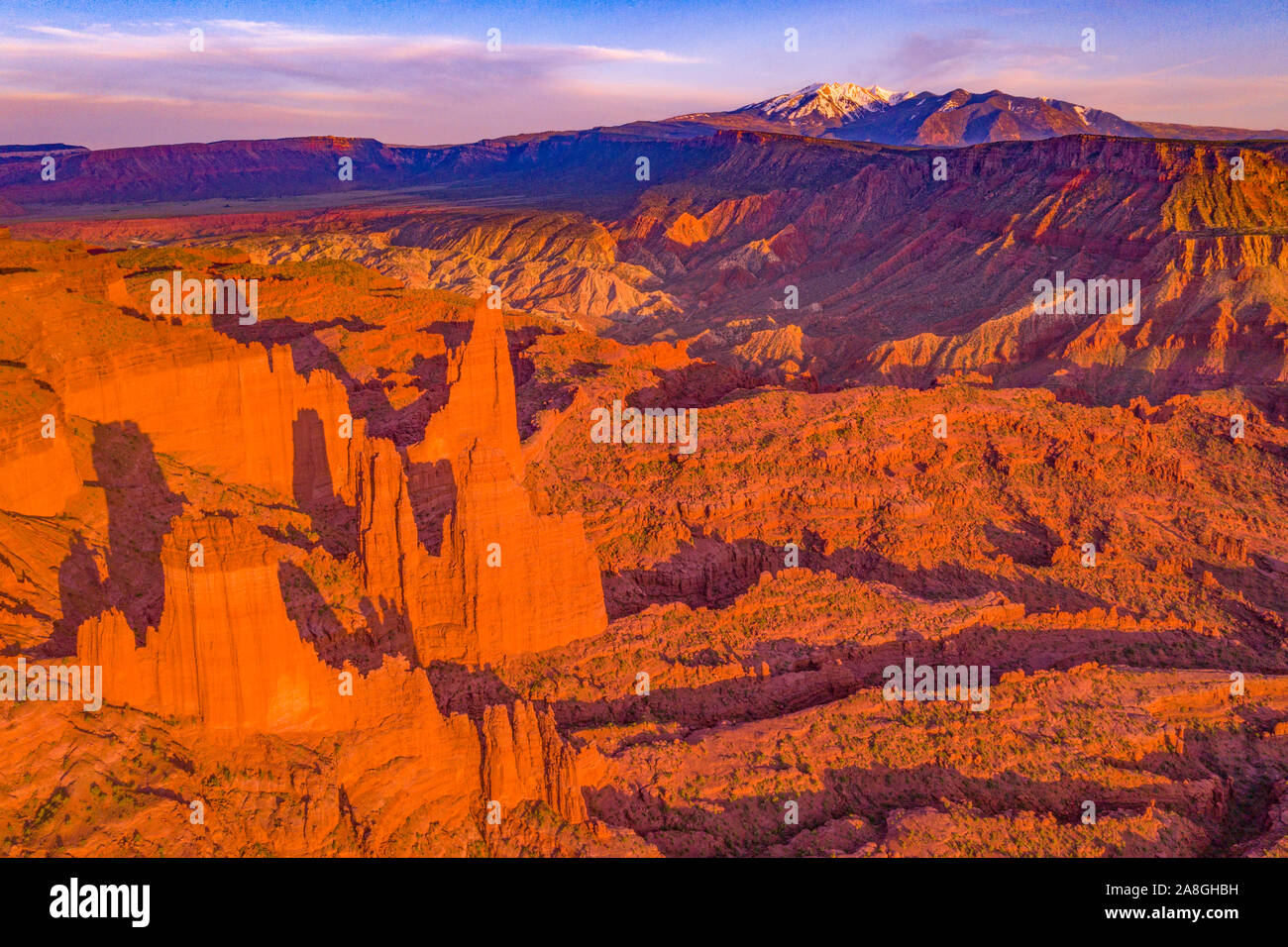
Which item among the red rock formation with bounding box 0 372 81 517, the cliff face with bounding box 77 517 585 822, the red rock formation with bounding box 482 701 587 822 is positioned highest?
the red rock formation with bounding box 0 372 81 517

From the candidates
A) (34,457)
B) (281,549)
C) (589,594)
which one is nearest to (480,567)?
(589,594)

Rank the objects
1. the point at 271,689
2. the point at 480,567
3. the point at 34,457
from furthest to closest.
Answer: the point at 34,457
the point at 480,567
the point at 271,689

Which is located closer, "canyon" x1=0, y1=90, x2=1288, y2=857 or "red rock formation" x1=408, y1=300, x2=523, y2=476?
"canyon" x1=0, y1=90, x2=1288, y2=857

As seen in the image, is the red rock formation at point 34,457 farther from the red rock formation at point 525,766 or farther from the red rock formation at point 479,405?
the red rock formation at point 525,766

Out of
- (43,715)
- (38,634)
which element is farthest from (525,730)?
(38,634)

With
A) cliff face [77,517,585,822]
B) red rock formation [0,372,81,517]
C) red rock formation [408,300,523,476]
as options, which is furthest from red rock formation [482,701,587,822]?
red rock formation [0,372,81,517]

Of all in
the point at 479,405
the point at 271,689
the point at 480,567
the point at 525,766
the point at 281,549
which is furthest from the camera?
the point at 479,405

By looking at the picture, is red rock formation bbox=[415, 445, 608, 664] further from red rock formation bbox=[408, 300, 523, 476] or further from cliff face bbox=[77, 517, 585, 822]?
red rock formation bbox=[408, 300, 523, 476]

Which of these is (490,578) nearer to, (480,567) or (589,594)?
(480,567)

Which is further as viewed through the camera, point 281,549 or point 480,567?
point 281,549

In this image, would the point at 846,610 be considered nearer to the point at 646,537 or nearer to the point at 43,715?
the point at 646,537

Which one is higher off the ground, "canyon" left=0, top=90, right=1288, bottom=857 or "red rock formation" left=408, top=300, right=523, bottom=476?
"red rock formation" left=408, top=300, right=523, bottom=476
